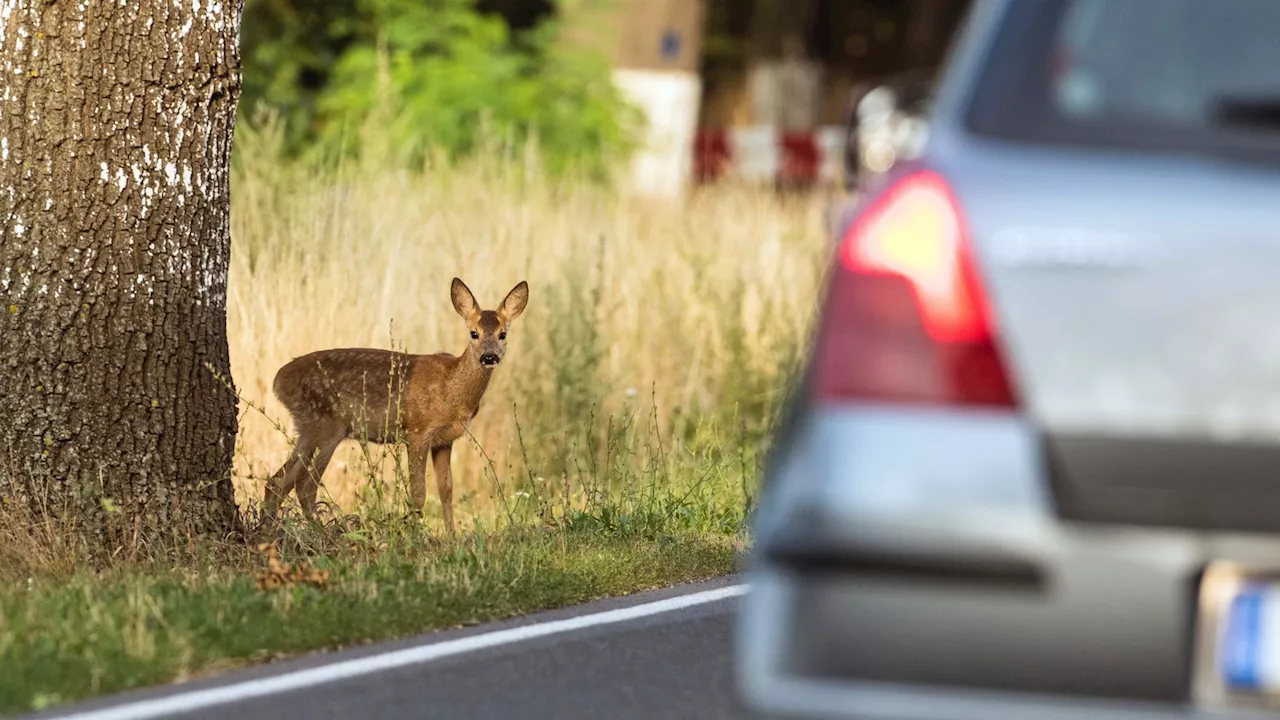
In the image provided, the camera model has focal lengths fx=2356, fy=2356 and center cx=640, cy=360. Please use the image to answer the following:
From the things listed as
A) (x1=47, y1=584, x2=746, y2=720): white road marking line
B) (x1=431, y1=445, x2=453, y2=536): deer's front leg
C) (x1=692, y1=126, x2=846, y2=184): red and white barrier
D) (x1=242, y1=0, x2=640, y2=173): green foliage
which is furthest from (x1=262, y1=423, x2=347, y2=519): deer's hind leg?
(x1=692, y1=126, x2=846, y2=184): red and white barrier

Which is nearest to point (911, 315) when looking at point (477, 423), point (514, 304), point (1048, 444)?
point (1048, 444)

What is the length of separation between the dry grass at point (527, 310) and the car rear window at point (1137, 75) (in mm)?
6188

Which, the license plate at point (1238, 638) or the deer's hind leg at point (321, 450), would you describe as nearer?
the license plate at point (1238, 638)

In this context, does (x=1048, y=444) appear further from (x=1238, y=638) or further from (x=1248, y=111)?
(x=1248, y=111)

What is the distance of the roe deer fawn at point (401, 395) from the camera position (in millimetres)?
9984

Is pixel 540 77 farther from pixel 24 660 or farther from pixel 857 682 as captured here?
pixel 857 682

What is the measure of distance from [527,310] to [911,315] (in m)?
8.62

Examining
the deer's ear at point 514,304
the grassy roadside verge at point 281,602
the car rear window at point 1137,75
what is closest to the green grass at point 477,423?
the grassy roadside verge at point 281,602

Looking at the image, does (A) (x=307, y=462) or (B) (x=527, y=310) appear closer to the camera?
(A) (x=307, y=462)

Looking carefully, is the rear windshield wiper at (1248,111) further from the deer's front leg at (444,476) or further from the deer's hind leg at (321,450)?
the deer's hind leg at (321,450)

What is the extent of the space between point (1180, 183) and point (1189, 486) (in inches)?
18.6

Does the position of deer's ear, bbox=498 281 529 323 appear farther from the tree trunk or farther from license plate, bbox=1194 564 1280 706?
license plate, bbox=1194 564 1280 706

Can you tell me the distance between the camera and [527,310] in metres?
12.2

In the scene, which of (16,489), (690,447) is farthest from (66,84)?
(690,447)
